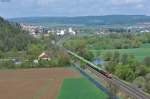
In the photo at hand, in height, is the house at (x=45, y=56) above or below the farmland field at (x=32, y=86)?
below

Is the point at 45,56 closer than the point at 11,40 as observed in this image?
Yes

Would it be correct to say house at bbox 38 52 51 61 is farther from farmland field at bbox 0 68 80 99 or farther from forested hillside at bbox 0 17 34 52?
farmland field at bbox 0 68 80 99

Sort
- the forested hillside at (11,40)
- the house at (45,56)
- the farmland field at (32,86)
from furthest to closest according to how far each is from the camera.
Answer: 1. the forested hillside at (11,40)
2. the house at (45,56)
3. the farmland field at (32,86)

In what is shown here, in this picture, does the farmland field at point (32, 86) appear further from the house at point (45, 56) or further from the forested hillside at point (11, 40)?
the forested hillside at point (11, 40)

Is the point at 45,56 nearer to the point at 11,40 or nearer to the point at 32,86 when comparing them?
the point at 11,40

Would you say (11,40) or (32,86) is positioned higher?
(32,86)

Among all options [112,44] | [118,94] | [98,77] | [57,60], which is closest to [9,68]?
[57,60]

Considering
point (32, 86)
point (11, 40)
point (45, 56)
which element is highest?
point (32, 86)

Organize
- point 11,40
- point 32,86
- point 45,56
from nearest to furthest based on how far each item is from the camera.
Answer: point 32,86 < point 45,56 < point 11,40

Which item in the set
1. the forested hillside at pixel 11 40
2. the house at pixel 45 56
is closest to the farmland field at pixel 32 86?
the house at pixel 45 56

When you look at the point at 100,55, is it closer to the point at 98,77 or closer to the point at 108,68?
the point at 108,68

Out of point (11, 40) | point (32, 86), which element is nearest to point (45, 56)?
point (11, 40)
